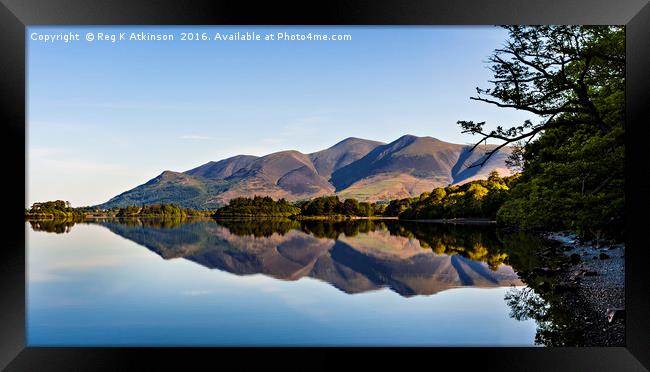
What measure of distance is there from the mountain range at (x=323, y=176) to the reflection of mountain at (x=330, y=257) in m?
2.02

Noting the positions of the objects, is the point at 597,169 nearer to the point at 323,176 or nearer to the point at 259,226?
the point at 323,176

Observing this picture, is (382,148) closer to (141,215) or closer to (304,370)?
(141,215)

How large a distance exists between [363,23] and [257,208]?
15.1m

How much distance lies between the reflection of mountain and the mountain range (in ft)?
6.62

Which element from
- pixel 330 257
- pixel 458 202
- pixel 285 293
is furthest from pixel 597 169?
pixel 458 202

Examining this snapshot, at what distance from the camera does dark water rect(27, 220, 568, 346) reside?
9.05 metres

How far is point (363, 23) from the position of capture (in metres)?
5.59

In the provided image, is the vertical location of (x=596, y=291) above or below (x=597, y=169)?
below

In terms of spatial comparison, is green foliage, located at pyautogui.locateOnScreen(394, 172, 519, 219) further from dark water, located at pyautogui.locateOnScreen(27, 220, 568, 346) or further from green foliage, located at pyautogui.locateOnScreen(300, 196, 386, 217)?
dark water, located at pyautogui.locateOnScreen(27, 220, 568, 346)

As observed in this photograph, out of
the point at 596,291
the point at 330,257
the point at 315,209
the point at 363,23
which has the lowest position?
the point at 596,291

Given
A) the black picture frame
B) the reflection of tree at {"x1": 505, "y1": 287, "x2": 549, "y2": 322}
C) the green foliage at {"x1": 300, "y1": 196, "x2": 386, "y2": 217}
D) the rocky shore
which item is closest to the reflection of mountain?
the reflection of tree at {"x1": 505, "y1": 287, "x2": 549, "y2": 322}

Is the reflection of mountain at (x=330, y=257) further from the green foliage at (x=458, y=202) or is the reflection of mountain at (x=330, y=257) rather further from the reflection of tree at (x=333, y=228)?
the green foliage at (x=458, y=202)

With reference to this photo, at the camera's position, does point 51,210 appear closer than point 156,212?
Yes

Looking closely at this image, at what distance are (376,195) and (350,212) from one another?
105 inches
